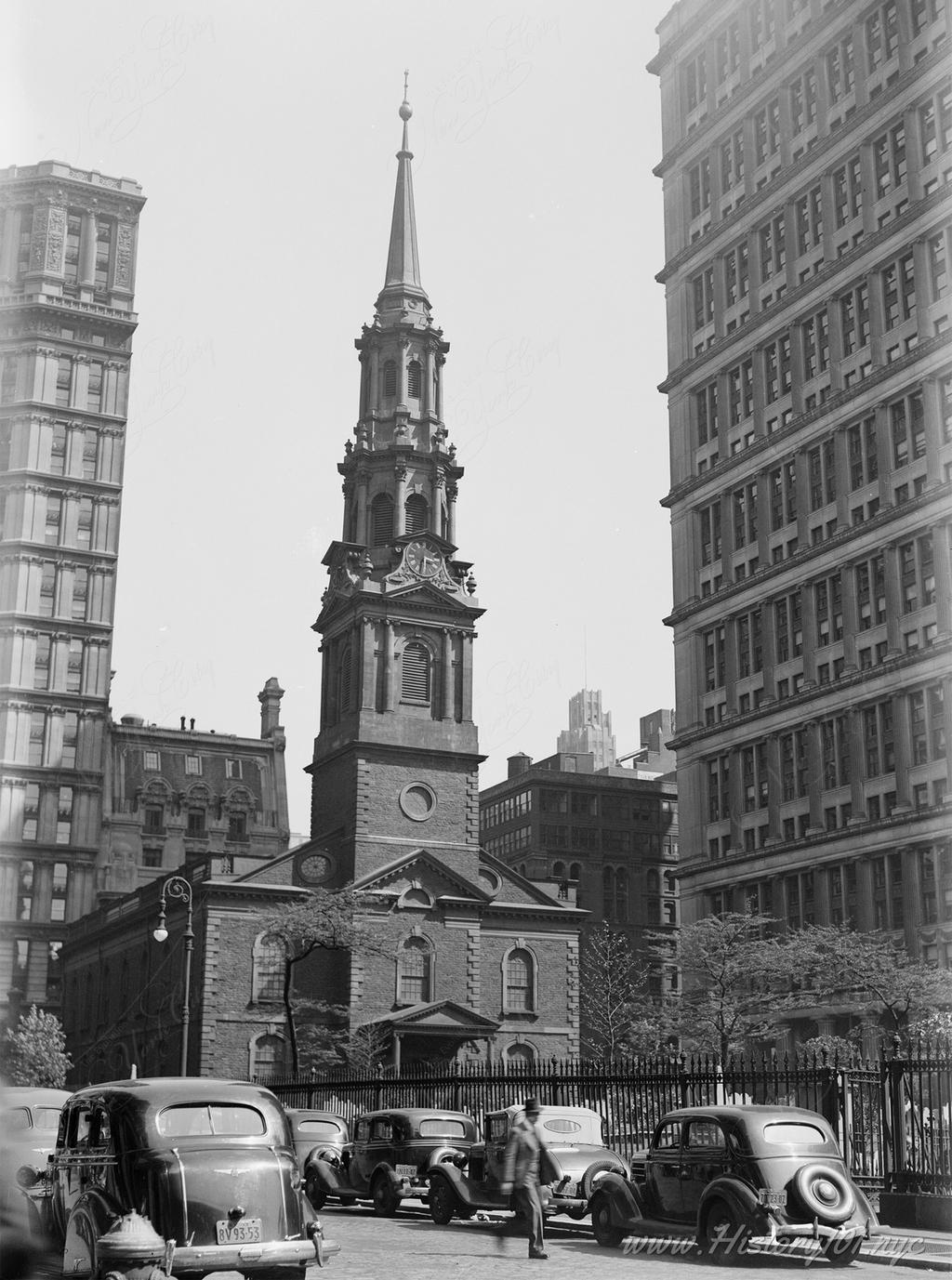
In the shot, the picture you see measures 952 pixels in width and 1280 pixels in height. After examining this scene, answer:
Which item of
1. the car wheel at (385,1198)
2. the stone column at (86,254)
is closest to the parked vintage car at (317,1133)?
the car wheel at (385,1198)

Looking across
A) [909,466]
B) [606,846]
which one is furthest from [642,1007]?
[606,846]

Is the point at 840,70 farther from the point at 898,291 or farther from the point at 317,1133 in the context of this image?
the point at 317,1133

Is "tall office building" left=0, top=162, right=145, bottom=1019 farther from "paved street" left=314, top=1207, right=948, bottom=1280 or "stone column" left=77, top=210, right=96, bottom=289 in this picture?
"paved street" left=314, top=1207, right=948, bottom=1280

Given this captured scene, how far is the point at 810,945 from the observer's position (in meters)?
64.4

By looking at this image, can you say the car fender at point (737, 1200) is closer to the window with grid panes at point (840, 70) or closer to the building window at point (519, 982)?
the building window at point (519, 982)

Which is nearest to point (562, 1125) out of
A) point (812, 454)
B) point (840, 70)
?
point (812, 454)

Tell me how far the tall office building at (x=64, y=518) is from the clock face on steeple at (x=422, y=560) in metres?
27.0

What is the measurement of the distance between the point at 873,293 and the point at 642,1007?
123 ft

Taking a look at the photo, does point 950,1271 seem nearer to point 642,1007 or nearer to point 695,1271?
point 695,1271

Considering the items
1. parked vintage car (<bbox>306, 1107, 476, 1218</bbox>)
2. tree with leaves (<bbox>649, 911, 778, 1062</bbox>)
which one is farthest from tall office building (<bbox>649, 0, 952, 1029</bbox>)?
parked vintage car (<bbox>306, 1107, 476, 1218</bbox>)

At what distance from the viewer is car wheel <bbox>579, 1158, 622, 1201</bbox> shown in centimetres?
2372

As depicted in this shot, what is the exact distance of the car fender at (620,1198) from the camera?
21.1 m

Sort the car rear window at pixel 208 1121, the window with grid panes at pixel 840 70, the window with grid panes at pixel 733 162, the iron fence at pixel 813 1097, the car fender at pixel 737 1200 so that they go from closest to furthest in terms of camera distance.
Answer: the car rear window at pixel 208 1121, the car fender at pixel 737 1200, the iron fence at pixel 813 1097, the window with grid panes at pixel 840 70, the window with grid panes at pixel 733 162

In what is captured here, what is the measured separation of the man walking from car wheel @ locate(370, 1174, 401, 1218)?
7.98 metres
